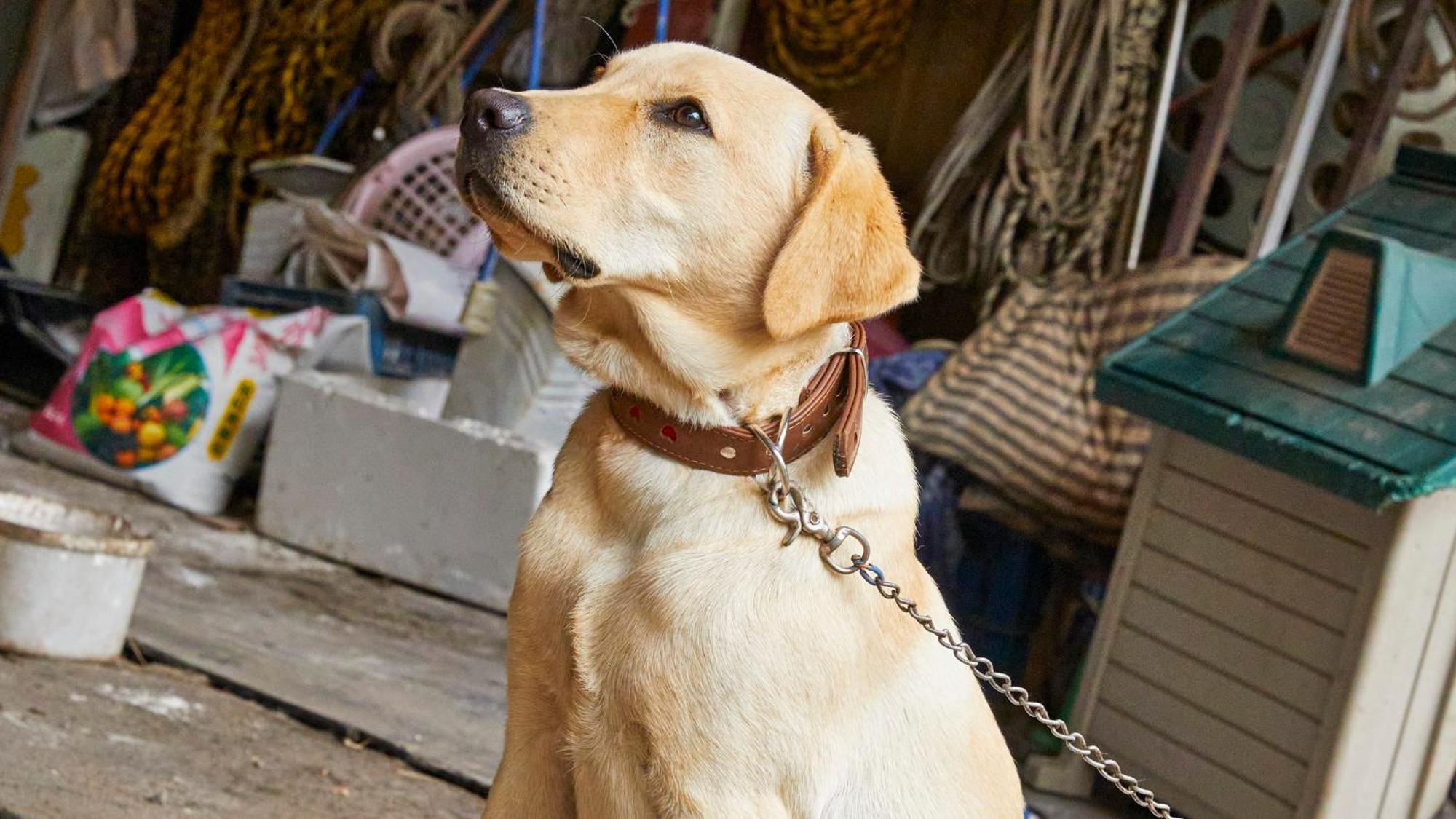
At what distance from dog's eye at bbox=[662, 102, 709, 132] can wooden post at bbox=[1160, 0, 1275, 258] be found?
2.51m

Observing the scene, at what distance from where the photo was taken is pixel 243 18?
20.7ft

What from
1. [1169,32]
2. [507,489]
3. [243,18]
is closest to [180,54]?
[243,18]

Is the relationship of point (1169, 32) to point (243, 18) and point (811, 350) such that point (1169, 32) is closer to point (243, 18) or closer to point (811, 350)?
point (811, 350)

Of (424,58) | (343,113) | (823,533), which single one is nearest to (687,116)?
(823,533)

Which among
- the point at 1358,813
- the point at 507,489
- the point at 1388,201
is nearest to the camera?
the point at 1358,813

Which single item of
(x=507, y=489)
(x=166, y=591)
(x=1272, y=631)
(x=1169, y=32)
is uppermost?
(x=1169, y=32)

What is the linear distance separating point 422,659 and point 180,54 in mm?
3962

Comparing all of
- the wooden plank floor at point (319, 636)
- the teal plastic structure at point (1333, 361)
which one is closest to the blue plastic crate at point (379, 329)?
the wooden plank floor at point (319, 636)

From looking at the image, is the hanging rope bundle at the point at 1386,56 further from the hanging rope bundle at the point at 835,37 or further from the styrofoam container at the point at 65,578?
the styrofoam container at the point at 65,578

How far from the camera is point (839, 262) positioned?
67.7 inches

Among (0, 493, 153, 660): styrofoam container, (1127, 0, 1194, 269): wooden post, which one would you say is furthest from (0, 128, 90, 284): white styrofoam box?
(1127, 0, 1194, 269): wooden post

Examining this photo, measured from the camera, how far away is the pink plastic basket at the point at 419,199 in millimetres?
4930

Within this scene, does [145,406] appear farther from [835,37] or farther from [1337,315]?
[1337,315]

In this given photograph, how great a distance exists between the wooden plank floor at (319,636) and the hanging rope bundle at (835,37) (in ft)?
7.26
